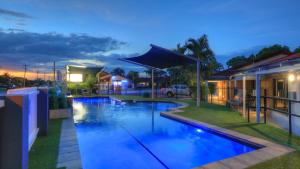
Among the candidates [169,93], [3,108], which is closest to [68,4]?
[169,93]

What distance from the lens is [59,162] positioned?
437cm

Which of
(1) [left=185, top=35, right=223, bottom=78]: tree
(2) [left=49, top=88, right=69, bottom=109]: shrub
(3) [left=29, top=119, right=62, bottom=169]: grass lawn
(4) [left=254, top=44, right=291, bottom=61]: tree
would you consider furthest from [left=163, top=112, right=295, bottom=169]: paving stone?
(1) [left=185, top=35, right=223, bottom=78]: tree

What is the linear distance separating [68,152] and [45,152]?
521 mm

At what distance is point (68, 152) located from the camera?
5.01 m

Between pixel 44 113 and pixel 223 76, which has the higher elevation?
pixel 223 76

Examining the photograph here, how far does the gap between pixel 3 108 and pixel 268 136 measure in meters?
6.10

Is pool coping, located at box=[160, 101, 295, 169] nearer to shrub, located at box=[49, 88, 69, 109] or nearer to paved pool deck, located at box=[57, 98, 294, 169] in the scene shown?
paved pool deck, located at box=[57, 98, 294, 169]

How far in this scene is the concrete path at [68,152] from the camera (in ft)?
14.0

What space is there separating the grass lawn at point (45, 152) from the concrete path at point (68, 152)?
0.37ft

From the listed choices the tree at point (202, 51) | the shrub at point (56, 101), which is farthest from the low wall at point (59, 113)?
the tree at point (202, 51)

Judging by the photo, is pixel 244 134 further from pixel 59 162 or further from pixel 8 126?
pixel 8 126

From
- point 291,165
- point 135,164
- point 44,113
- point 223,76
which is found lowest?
point 135,164

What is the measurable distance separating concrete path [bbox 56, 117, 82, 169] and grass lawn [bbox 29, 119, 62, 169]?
0.37 feet

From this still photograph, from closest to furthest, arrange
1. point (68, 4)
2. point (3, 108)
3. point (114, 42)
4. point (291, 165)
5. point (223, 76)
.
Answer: point (3, 108) < point (291, 165) < point (68, 4) < point (223, 76) < point (114, 42)
